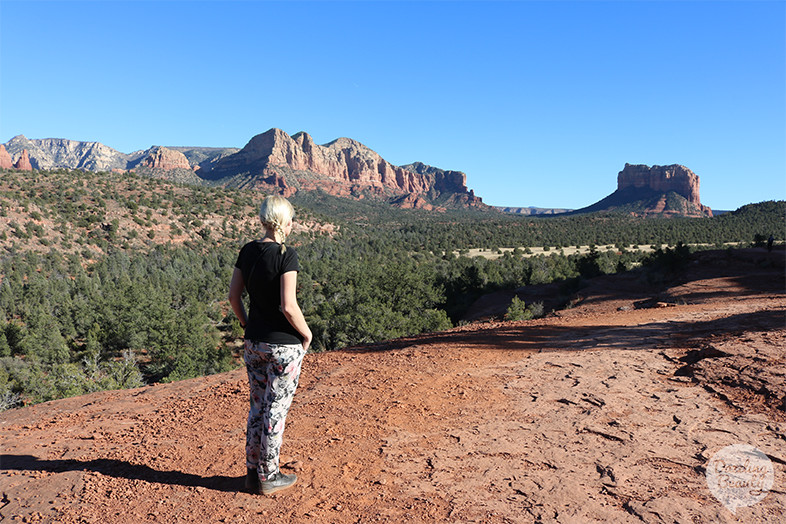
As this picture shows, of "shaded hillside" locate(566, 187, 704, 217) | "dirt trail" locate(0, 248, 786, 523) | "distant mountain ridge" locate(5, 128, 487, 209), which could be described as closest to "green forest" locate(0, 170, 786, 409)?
"dirt trail" locate(0, 248, 786, 523)

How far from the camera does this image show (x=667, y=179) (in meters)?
143

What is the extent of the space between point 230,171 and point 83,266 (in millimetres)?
126380

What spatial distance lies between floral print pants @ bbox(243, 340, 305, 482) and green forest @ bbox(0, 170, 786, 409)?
11197 millimetres

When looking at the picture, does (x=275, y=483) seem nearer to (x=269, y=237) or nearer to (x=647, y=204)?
(x=269, y=237)

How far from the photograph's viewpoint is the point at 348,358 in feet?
25.4

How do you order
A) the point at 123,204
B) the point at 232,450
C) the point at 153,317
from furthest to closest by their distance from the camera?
the point at 123,204
the point at 153,317
the point at 232,450

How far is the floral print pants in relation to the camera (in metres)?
3.11

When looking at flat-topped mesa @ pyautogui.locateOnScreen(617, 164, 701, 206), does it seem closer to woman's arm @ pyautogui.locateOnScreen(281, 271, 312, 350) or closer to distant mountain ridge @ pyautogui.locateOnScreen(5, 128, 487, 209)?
distant mountain ridge @ pyautogui.locateOnScreen(5, 128, 487, 209)

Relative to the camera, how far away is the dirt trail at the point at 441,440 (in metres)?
3.14

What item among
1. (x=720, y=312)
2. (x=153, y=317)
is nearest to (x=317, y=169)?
(x=153, y=317)

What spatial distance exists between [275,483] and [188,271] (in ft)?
142

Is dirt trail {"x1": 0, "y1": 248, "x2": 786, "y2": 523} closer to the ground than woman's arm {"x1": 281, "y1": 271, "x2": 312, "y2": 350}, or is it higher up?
closer to the ground

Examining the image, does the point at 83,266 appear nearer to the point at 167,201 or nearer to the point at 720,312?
the point at 167,201

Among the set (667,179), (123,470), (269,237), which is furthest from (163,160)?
(269,237)
